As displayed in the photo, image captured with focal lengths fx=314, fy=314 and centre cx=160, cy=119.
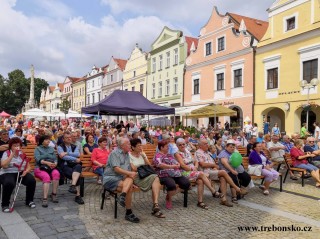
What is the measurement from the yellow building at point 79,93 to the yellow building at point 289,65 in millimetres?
41012

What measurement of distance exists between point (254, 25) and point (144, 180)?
2416 cm

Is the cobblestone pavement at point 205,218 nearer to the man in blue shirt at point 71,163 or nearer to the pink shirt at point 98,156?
the man in blue shirt at point 71,163

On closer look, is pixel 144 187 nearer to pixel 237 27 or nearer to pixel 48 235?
pixel 48 235

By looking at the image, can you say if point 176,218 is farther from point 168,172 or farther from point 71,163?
point 71,163

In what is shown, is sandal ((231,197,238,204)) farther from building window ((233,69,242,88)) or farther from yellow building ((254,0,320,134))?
building window ((233,69,242,88))

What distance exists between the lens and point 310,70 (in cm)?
1947

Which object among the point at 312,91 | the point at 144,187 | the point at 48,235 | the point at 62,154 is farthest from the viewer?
the point at 312,91

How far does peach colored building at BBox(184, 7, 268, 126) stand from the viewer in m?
24.0

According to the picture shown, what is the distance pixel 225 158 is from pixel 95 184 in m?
3.43

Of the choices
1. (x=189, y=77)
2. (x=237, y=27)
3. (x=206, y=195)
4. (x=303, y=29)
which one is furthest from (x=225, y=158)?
(x=189, y=77)

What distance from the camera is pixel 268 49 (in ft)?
73.4

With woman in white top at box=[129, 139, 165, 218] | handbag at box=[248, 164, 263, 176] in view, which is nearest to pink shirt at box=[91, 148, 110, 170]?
woman in white top at box=[129, 139, 165, 218]

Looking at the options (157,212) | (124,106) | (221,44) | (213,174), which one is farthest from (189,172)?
(221,44)

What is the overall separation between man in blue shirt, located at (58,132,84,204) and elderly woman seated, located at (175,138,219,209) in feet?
6.90
